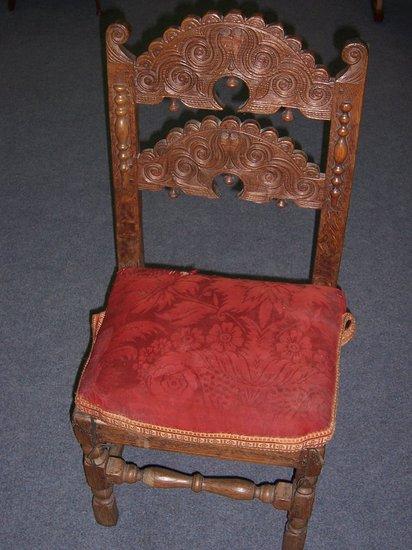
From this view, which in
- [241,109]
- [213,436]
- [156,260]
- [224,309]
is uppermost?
[241,109]

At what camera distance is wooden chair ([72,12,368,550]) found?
1338 mm

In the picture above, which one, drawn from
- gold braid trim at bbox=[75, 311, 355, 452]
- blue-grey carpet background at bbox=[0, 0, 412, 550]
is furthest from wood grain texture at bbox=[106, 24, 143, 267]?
blue-grey carpet background at bbox=[0, 0, 412, 550]

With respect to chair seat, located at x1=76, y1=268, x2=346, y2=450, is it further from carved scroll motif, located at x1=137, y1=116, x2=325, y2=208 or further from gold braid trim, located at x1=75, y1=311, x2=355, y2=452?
carved scroll motif, located at x1=137, y1=116, x2=325, y2=208

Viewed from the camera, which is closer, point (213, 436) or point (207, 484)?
point (213, 436)

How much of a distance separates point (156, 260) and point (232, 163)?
95 centimetres

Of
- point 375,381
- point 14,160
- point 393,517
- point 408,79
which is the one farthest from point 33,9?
point 393,517

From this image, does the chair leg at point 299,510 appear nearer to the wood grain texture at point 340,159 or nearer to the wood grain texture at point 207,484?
the wood grain texture at point 207,484

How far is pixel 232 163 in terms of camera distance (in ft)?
4.86

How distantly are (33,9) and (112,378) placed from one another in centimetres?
296

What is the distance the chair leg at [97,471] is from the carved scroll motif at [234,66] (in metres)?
0.64

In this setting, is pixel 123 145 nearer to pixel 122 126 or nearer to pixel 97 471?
pixel 122 126

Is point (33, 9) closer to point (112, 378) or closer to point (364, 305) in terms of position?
point (364, 305)

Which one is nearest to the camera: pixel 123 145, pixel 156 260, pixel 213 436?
pixel 213 436

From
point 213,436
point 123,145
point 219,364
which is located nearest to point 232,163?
point 123,145
